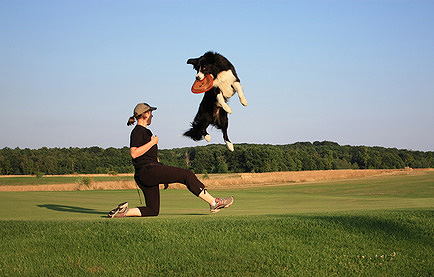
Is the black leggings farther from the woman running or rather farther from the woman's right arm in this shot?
the woman's right arm

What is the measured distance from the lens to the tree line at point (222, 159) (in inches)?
662

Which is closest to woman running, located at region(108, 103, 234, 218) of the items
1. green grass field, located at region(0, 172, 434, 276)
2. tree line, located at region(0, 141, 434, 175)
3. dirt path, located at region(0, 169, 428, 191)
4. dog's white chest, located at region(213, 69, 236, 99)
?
green grass field, located at region(0, 172, 434, 276)

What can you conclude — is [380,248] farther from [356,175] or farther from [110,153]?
[356,175]

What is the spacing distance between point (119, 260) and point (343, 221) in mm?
3017

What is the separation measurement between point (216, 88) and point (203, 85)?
20 centimetres

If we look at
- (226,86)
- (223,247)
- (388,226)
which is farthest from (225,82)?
(388,226)

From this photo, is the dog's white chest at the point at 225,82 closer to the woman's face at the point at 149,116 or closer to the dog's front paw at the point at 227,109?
the dog's front paw at the point at 227,109

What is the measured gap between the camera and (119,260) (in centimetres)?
435

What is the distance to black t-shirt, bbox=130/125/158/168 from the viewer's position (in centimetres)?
584

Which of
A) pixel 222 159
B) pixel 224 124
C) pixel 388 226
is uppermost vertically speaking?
pixel 224 124

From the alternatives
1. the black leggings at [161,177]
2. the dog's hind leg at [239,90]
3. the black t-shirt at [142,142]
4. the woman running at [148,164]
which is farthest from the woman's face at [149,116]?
the dog's hind leg at [239,90]

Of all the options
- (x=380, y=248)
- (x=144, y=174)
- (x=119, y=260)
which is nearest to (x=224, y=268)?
(x=119, y=260)

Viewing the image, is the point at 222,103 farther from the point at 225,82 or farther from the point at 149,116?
the point at 149,116

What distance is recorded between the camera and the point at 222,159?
59.0ft
